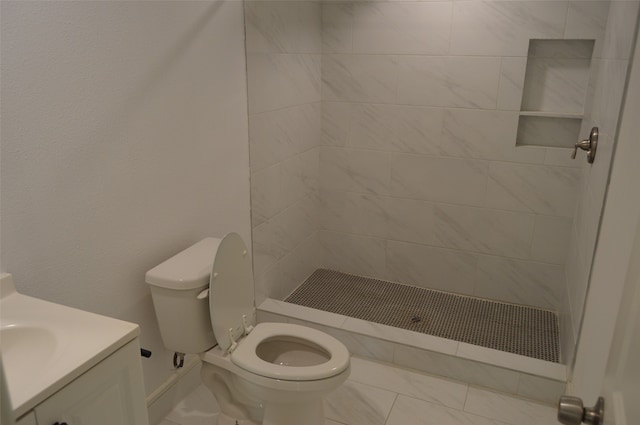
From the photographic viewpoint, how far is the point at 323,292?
10.3ft

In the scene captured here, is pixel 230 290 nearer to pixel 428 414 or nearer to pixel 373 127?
pixel 428 414

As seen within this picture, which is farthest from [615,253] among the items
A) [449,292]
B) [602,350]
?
[449,292]

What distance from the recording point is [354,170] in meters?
3.21

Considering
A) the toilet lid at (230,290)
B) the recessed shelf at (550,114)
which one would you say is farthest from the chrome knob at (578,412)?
the recessed shelf at (550,114)

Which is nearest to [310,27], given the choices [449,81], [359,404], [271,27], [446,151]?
[271,27]

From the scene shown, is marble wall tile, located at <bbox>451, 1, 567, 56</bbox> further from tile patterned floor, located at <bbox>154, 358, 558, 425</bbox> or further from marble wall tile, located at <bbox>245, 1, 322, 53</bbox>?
tile patterned floor, located at <bbox>154, 358, 558, 425</bbox>

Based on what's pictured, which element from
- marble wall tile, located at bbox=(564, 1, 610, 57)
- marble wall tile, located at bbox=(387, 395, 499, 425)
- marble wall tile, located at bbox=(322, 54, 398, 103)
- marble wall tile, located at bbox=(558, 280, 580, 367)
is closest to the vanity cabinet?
marble wall tile, located at bbox=(387, 395, 499, 425)

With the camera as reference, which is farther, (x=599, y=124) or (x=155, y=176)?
(x=599, y=124)

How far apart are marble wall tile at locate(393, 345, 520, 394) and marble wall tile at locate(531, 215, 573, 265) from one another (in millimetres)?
864

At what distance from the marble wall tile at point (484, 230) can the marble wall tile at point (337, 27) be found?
3.80ft

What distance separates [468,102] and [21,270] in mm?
2358

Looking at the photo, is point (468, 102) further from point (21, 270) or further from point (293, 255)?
point (21, 270)

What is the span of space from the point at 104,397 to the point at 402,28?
8.09ft

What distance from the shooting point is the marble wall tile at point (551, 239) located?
Result: 279 centimetres
